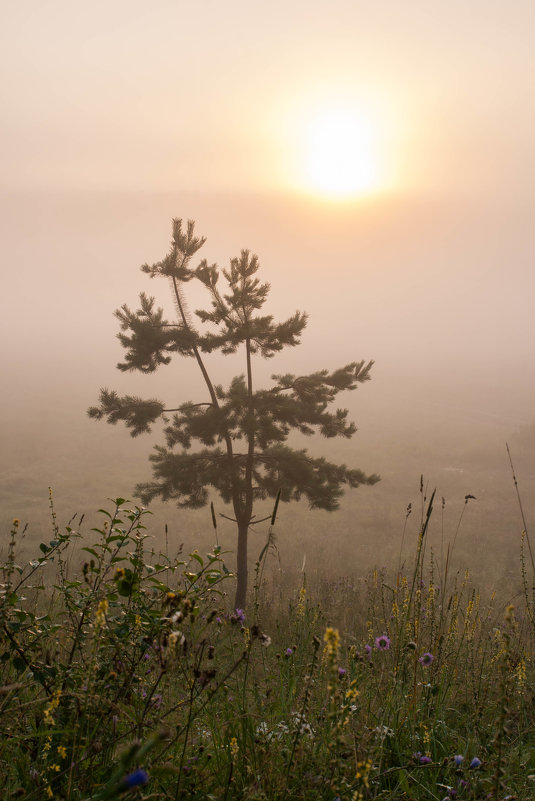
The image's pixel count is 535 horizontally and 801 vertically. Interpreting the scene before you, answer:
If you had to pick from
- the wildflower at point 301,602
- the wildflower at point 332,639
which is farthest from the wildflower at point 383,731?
the wildflower at point 332,639

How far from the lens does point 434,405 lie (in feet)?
195

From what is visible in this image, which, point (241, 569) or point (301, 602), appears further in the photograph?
point (241, 569)

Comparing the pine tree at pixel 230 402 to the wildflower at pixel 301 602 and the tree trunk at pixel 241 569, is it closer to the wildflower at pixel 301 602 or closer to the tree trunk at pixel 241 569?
the tree trunk at pixel 241 569

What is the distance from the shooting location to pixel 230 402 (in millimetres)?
12797

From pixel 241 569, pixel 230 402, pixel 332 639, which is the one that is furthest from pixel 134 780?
pixel 241 569

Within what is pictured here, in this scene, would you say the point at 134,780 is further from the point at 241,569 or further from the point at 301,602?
the point at 241,569

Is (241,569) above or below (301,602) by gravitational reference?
below

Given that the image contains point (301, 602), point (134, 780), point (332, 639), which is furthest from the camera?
point (301, 602)

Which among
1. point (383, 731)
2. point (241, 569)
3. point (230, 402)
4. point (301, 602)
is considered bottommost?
point (241, 569)

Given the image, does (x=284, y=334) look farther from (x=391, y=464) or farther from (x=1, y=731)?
(x=391, y=464)

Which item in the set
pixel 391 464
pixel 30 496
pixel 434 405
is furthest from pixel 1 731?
pixel 434 405

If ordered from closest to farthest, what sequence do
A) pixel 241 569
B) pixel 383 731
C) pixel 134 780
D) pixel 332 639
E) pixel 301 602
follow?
pixel 134 780, pixel 332 639, pixel 383 731, pixel 301 602, pixel 241 569

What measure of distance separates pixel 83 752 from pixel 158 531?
985 inches

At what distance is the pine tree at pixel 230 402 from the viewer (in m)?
13.0
